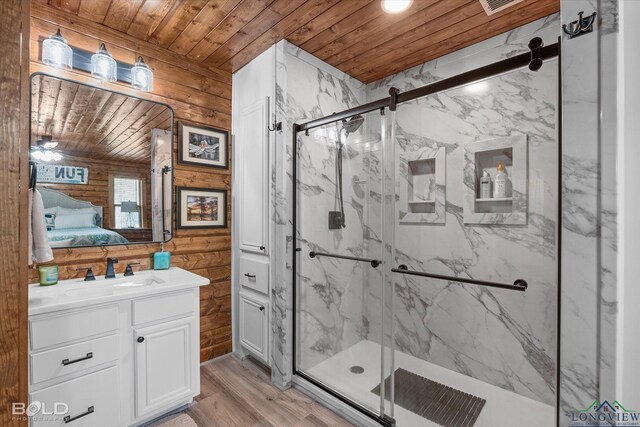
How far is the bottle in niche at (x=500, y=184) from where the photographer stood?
1913 millimetres

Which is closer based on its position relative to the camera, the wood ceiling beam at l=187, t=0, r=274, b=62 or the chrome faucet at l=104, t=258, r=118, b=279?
the wood ceiling beam at l=187, t=0, r=274, b=62

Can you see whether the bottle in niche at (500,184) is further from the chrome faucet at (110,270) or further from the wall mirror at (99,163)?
the chrome faucet at (110,270)

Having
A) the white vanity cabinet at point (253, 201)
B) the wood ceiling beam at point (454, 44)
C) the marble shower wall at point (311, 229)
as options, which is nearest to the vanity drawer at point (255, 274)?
the white vanity cabinet at point (253, 201)

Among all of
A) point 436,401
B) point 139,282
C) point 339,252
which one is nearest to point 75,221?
point 139,282

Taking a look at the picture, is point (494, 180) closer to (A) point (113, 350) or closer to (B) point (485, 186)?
(B) point (485, 186)

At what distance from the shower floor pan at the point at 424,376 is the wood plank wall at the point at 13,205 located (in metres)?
1.66

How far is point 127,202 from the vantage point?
202 centimetres

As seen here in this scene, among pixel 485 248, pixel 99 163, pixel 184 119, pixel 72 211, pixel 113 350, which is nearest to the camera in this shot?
pixel 113 350

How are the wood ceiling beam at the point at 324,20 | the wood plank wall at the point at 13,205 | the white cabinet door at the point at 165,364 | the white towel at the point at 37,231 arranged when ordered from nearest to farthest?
the wood plank wall at the point at 13,205 < the white towel at the point at 37,231 < the white cabinet door at the point at 165,364 < the wood ceiling beam at the point at 324,20

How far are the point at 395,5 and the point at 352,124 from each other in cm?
74

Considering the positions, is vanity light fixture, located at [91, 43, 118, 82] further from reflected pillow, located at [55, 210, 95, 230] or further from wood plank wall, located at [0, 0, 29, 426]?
wood plank wall, located at [0, 0, 29, 426]

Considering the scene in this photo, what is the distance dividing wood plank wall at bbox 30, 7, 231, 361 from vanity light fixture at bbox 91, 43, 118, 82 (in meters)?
0.08

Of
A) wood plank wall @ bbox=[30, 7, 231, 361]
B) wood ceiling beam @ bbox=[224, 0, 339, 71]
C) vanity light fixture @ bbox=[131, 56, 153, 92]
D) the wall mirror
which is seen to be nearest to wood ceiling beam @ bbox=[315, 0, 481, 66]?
wood ceiling beam @ bbox=[224, 0, 339, 71]

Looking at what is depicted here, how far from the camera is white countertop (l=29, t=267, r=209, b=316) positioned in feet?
4.62
